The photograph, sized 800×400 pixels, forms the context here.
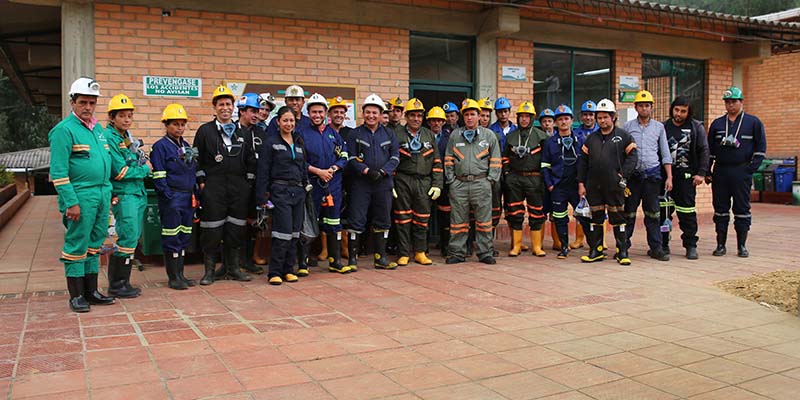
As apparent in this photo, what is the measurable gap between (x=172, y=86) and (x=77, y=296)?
141 inches

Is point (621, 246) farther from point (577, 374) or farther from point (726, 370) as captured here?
point (577, 374)

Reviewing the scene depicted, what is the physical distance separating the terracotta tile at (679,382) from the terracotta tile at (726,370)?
0.29ft

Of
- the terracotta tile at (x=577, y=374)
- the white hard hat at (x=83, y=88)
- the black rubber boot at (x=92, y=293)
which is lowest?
the terracotta tile at (x=577, y=374)

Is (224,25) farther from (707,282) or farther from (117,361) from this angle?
(707,282)

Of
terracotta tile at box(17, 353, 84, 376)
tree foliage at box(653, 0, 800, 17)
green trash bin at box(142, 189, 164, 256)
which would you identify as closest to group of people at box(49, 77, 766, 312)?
green trash bin at box(142, 189, 164, 256)

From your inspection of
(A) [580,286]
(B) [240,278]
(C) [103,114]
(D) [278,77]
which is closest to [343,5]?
(D) [278,77]

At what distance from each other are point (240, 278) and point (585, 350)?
4.15 metres

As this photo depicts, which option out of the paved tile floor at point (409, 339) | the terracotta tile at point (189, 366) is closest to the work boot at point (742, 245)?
the paved tile floor at point (409, 339)

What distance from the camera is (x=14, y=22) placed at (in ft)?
32.9

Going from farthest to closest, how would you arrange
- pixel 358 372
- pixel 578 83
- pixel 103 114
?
1. pixel 578 83
2. pixel 103 114
3. pixel 358 372

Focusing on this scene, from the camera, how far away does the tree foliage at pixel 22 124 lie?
4298 centimetres

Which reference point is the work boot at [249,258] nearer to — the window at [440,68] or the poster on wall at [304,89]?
the poster on wall at [304,89]

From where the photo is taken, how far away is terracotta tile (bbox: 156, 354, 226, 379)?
4279 millimetres

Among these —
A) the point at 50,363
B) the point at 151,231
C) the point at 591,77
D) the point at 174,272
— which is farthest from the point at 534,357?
the point at 591,77
